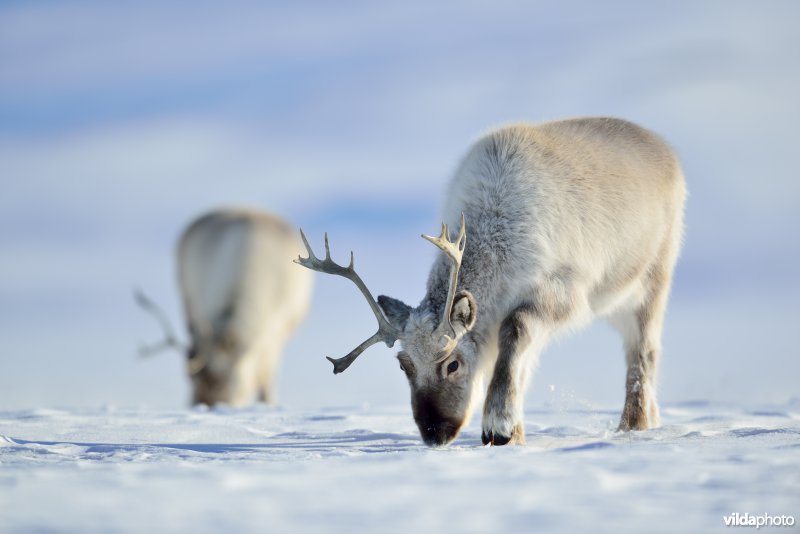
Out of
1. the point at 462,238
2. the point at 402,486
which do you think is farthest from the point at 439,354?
the point at 402,486

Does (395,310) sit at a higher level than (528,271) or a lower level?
lower

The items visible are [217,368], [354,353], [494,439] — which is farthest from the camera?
[217,368]

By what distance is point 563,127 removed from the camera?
716cm

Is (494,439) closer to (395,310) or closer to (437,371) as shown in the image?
(437,371)

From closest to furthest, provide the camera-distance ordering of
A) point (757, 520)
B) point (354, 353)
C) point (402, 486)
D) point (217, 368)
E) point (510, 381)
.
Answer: point (757, 520), point (402, 486), point (510, 381), point (354, 353), point (217, 368)

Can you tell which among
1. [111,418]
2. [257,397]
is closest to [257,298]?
[257,397]

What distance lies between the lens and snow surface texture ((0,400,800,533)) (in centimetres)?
310

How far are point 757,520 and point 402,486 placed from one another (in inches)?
47.7

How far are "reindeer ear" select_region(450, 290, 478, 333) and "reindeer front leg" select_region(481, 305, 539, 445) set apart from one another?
245mm

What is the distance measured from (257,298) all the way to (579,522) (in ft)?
40.2

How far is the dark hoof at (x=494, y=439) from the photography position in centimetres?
556

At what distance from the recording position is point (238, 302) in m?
14.9

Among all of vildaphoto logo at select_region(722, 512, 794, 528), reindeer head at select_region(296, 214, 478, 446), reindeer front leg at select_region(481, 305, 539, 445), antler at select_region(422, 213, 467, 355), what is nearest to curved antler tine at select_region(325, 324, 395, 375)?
reindeer head at select_region(296, 214, 478, 446)

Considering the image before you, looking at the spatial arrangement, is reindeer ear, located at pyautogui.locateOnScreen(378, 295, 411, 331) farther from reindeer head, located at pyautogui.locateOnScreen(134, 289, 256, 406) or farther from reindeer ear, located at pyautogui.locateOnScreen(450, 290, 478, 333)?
reindeer head, located at pyautogui.locateOnScreen(134, 289, 256, 406)
